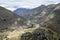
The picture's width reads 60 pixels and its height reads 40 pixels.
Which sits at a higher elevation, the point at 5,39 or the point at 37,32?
the point at 37,32

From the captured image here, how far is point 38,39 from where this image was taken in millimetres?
63719

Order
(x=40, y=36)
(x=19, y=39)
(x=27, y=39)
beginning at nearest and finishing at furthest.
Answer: (x=40, y=36) → (x=27, y=39) → (x=19, y=39)

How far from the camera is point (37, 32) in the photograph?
212 feet

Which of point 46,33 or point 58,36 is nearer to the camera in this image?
point 46,33

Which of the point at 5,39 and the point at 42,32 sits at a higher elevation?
the point at 42,32

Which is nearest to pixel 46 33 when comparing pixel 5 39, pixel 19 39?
pixel 19 39

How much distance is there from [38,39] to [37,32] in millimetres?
2346

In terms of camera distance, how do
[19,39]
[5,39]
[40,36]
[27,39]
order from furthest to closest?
1. [5,39]
2. [19,39]
3. [27,39]
4. [40,36]

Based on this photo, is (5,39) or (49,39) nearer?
(49,39)

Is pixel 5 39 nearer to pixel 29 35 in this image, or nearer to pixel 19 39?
pixel 19 39

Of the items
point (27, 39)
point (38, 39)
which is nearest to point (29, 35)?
point (27, 39)

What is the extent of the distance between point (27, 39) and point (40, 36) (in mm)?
6658

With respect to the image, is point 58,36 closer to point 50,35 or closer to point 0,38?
point 50,35

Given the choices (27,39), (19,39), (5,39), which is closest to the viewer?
(27,39)
